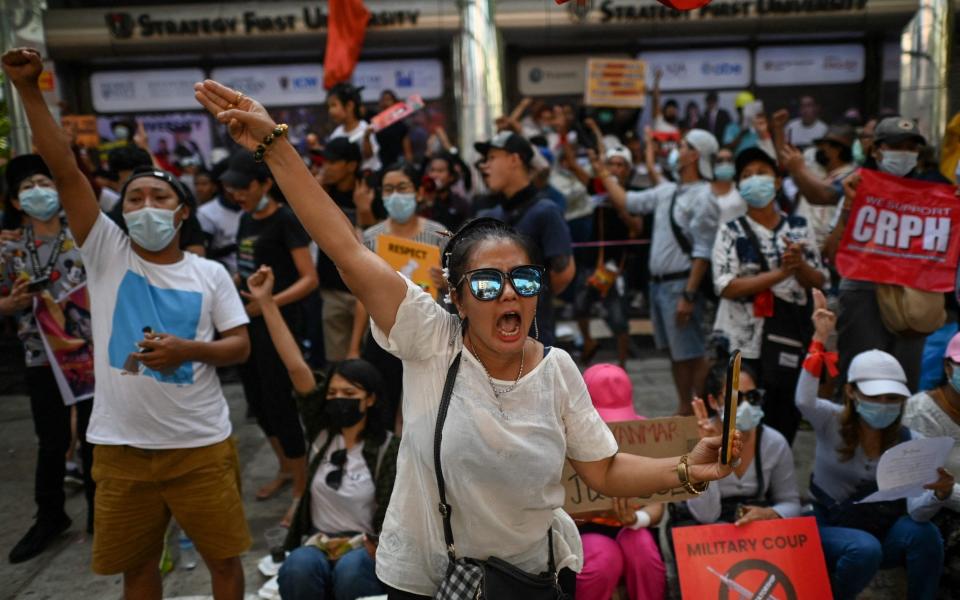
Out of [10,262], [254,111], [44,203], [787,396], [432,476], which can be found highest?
[254,111]

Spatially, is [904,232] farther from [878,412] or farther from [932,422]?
[878,412]

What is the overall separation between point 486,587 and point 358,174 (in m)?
4.21

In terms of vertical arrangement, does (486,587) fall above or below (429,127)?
below

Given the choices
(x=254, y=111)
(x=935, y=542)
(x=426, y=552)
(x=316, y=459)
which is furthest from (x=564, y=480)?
(x=254, y=111)

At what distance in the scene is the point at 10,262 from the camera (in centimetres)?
448

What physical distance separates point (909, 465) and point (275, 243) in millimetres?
3611

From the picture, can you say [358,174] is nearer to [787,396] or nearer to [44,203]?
[44,203]

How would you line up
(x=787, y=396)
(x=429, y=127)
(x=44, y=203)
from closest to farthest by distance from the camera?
(x=44, y=203)
(x=787, y=396)
(x=429, y=127)

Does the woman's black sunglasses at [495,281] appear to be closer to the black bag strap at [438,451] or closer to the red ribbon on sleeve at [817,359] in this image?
the black bag strap at [438,451]

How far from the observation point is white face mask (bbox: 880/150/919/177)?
471 cm

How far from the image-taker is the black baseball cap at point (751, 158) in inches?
196

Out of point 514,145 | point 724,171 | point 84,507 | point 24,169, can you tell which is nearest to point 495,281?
point 514,145

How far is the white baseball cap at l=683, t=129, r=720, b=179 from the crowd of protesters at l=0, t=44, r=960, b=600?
0.07 ft

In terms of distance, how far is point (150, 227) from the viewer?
330 cm
